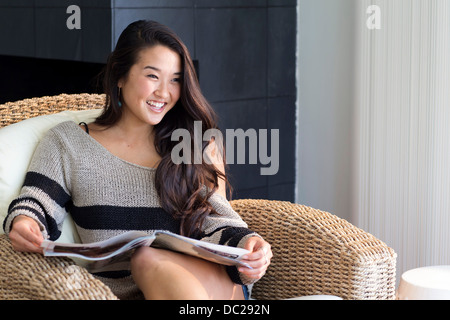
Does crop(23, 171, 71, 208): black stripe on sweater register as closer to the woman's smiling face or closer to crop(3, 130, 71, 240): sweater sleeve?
crop(3, 130, 71, 240): sweater sleeve

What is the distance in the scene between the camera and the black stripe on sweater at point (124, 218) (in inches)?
71.1

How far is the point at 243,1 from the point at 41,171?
147cm

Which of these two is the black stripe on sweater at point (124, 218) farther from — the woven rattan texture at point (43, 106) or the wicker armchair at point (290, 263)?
the woven rattan texture at point (43, 106)

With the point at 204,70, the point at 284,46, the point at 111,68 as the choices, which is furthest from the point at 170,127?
the point at 284,46

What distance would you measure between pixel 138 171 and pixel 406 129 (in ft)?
4.11

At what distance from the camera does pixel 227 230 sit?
1.82 metres

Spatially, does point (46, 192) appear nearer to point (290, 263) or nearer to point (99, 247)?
point (99, 247)

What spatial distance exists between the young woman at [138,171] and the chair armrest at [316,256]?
0.14 meters

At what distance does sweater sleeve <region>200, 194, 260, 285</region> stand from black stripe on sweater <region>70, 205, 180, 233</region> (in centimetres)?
9

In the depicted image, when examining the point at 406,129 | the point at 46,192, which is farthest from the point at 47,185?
the point at 406,129

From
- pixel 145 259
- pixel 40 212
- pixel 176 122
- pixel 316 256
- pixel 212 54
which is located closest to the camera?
pixel 145 259

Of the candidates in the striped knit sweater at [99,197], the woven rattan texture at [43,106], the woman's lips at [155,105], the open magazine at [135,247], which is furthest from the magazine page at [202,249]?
the woven rattan texture at [43,106]

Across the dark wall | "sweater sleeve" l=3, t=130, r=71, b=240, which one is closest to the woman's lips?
"sweater sleeve" l=3, t=130, r=71, b=240

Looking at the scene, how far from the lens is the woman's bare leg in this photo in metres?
1.54
